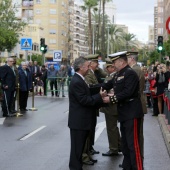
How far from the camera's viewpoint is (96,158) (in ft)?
34.7

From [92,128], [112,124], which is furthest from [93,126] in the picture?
[112,124]

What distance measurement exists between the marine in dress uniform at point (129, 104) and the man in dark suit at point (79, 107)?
0.92 ft

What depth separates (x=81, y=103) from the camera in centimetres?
836

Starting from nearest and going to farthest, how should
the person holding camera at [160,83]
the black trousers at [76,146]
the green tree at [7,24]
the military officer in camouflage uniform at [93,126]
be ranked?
the black trousers at [76,146], the military officer in camouflage uniform at [93,126], the person holding camera at [160,83], the green tree at [7,24]

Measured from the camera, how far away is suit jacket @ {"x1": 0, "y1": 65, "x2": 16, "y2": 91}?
18.2 m

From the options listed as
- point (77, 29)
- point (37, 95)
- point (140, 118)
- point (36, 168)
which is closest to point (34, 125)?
point (36, 168)

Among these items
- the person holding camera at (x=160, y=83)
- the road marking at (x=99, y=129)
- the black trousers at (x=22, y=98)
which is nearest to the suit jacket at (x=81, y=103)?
the road marking at (x=99, y=129)

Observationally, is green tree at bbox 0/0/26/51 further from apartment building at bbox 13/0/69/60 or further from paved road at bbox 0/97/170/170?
apartment building at bbox 13/0/69/60

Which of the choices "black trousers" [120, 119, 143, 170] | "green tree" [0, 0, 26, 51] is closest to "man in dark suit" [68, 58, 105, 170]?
"black trousers" [120, 119, 143, 170]

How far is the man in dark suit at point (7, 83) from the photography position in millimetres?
18219

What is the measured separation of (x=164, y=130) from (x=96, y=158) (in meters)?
3.89

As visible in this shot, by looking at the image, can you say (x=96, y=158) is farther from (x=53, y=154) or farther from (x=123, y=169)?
(x=123, y=169)

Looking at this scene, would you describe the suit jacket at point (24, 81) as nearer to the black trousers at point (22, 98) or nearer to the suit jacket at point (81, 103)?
the black trousers at point (22, 98)

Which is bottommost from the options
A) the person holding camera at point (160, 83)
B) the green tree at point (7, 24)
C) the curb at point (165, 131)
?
the curb at point (165, 131)
